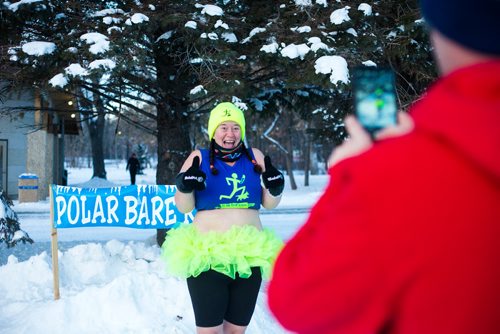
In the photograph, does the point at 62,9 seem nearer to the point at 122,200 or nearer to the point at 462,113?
the point at 122,200

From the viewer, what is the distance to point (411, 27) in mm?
5402

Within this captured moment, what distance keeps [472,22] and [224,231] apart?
7.92 feet

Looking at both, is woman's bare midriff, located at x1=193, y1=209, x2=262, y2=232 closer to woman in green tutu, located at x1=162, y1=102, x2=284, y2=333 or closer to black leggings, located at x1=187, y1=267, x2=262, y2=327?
woman in green tutu, located at x1=162, y1=102, x2=284, y2=333

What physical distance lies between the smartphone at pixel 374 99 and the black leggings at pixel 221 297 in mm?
2119

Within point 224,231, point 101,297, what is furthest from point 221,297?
point 101,297

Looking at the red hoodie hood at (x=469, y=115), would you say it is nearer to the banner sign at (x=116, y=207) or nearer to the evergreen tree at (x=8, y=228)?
the banner sign at (x=116, y=207)

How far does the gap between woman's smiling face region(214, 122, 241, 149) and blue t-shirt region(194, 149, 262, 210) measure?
0.12 m

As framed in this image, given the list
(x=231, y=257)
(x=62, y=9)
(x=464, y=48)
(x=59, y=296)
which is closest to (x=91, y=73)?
(x=62, y=9)

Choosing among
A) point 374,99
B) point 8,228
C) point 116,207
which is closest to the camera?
point 374,99

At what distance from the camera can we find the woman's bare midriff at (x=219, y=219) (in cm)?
313

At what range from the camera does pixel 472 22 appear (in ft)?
2.88

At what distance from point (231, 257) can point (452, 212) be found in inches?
88.4

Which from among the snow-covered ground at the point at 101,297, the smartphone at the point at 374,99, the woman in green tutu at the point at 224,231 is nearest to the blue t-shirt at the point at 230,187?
the woman in green tutu at the point at 224,231

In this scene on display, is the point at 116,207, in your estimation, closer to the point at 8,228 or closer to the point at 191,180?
the point at 8,228
